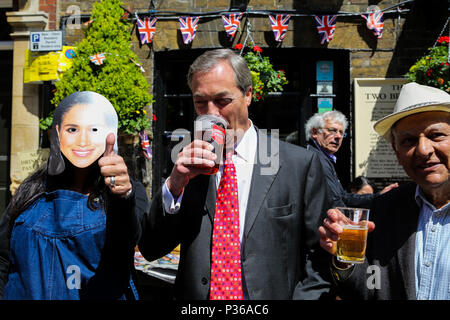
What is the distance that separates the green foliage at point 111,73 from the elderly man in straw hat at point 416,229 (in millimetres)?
3194

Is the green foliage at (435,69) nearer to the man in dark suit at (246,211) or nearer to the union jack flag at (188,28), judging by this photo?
the union jack flag at (188,28)

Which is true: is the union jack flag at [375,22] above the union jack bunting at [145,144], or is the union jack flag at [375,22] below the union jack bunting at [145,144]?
above

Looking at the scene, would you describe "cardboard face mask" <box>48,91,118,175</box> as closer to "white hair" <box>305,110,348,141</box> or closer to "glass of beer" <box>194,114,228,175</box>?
"glass of beer" <box>194,114,228,175</box>

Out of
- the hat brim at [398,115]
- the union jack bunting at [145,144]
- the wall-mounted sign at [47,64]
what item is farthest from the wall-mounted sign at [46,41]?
the hat brim at [398,115]

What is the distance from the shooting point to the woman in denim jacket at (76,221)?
160 centimetres

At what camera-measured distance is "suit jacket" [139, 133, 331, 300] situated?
164 centimetres

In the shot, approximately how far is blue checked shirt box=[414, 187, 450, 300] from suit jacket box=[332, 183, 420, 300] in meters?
0.03

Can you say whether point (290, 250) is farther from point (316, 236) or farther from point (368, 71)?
point (368, 71)

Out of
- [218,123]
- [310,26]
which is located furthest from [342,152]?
[218,123]

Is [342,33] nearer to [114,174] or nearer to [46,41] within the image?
[46,41]

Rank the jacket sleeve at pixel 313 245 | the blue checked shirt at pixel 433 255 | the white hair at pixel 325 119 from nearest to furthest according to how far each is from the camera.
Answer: the blue checked shirt at pixel 433 255 < the jacket sleeve at pixel 313 245 < the white hair at pixel 325 119

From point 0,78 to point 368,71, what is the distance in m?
4.77

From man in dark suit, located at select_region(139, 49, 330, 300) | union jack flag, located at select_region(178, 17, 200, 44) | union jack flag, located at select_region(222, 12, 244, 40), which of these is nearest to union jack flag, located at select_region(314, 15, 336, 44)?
union jack flag, located at select_region(222, 12, 244, 40)

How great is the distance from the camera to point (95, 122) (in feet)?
5.61
